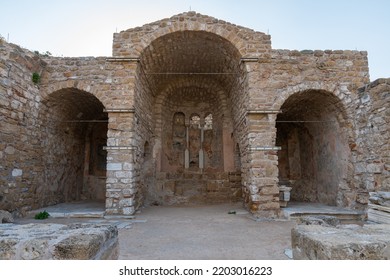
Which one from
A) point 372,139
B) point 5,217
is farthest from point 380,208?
point 5,217

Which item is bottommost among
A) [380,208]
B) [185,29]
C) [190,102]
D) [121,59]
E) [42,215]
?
[42,215]

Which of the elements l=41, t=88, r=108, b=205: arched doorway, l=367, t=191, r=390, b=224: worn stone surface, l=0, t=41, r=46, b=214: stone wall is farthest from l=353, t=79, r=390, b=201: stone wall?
l=0, t=41, r=46, b=214: stone wall

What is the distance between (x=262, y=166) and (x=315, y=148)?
342 centimetres

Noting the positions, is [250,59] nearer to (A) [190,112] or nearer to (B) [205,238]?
(B) [205,238]

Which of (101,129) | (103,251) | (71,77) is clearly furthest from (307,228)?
(101,129)

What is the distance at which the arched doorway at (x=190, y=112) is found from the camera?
24.0 feet

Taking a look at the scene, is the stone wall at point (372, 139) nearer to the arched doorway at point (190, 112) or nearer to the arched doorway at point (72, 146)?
the arched doorway at point (190, 112)

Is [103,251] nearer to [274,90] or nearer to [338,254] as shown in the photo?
[338,254]

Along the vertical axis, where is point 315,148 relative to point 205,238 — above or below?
above

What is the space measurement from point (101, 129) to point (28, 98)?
14.5 ft

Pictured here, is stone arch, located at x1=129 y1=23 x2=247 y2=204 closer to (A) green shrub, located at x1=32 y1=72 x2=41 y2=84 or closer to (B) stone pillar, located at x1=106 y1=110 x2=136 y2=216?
(B) stone pillar, located at x1=106 y1=110 x2=136 y2=216

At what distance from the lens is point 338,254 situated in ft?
5.20

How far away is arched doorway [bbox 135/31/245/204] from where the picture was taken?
733 centimetres

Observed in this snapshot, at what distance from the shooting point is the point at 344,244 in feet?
5.32
